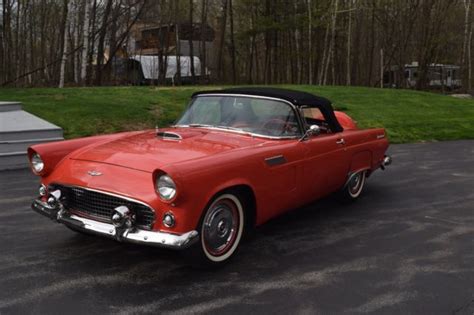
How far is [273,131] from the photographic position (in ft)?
16.0

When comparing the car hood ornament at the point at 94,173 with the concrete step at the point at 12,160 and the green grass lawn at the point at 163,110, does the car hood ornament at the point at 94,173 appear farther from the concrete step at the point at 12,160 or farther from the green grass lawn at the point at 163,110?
the green grass lawn at the point at 163,110

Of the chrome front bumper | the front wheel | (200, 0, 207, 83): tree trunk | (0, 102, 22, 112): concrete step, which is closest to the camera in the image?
the chrome front bumper

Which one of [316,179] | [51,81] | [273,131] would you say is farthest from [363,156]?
[51,81]

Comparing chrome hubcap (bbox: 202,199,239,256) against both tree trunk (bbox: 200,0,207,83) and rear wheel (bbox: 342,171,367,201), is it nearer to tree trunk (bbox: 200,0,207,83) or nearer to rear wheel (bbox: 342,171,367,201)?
rear wheel (bbox: 342,171,367,201)

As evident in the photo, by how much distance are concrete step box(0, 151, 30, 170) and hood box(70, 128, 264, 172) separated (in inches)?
145

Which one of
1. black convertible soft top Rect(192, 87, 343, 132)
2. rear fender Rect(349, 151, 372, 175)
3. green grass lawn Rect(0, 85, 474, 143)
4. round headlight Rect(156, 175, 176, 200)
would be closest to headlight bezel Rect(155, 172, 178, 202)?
round headlight Rect(156, 175, 176, 200)

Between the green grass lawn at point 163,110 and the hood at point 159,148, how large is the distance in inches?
196

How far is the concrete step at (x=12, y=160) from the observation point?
7.71m

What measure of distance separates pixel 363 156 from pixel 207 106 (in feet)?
6.78

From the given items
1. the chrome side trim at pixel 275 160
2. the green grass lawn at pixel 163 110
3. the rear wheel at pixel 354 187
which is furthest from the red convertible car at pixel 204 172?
the green grass lawn at pixel 163 110

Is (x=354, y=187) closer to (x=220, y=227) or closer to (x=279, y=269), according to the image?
(x=279, y=269)

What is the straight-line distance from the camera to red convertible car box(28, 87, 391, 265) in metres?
3.58

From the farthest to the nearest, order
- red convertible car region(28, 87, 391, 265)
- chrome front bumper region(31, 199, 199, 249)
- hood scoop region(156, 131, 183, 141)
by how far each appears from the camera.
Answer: hood scoop region(156, 131, 183, 141) < red convertible car region(28, 87, 391, 265) < chrome front bumper region(31, 199, 199, 249)

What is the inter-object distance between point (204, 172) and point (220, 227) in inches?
21.9
